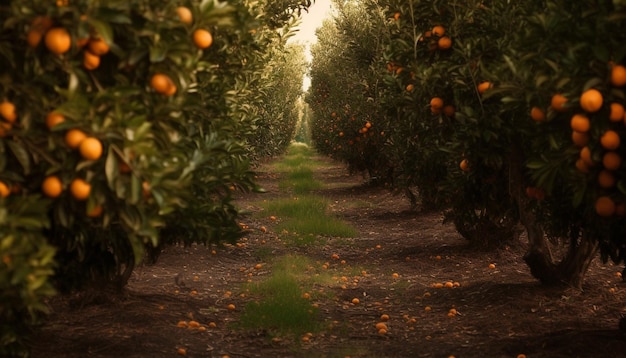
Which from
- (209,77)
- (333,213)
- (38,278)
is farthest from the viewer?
(333,213)

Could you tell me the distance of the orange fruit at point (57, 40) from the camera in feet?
10.8

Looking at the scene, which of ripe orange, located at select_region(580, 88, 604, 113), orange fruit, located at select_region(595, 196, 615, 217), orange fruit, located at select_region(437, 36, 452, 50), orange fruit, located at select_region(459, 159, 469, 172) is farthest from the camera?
orange fruit, located at select_region(437, 36, 452, 50)

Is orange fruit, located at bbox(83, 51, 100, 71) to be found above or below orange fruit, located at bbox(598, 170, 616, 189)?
above

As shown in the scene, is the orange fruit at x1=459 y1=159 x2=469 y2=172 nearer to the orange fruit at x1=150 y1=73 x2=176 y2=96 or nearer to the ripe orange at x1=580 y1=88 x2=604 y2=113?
the ripe orange at x1=580 y1=88 x2=604 y2=113

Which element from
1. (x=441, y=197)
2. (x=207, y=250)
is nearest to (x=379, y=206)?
(x=207, y=250)

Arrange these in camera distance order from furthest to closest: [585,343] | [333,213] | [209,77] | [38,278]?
[333,213]
[585,343]
[209,77]
[38,278]

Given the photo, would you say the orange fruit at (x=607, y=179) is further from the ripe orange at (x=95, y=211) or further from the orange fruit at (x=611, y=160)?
the ripe orange at (x=95, y=211)

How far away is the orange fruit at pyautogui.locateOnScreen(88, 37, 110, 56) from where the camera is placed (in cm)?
349

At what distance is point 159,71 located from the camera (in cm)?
377

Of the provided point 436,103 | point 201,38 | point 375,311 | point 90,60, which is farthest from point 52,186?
point 375,311

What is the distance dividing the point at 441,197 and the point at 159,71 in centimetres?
428

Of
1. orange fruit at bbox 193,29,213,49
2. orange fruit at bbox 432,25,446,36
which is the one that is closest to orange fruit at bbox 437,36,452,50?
orange fruit at bbox 432,25,446,36

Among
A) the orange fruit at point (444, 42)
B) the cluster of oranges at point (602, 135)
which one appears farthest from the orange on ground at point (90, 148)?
the orange fruit at point (444, 42)

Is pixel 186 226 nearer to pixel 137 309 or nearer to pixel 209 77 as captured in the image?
pixel 209 77
